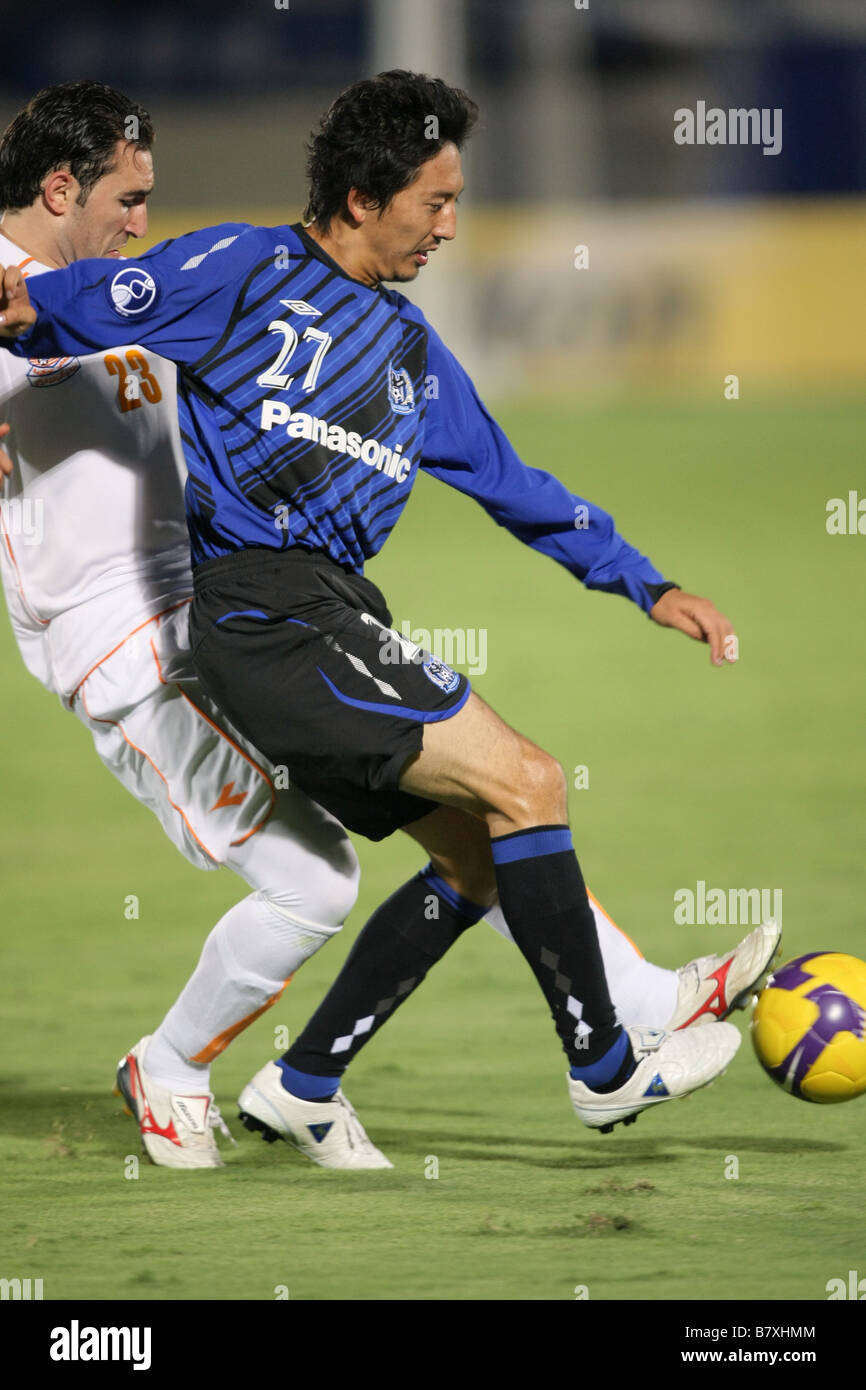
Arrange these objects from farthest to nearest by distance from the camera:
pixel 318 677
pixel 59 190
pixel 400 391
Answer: pixel 59 190 → pixel 400 391 → pixel 318 677

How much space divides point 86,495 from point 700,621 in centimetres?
134

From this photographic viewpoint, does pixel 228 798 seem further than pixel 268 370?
Yes

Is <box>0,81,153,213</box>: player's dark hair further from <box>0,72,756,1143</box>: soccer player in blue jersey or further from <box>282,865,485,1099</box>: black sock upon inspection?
<box>282,865,485,1099</box>: black sock

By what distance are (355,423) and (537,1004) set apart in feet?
6.59

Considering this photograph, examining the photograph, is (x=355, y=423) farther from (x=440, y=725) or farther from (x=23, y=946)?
(x=23, y=946)

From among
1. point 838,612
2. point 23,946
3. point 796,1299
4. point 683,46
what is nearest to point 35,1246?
point 796,1299

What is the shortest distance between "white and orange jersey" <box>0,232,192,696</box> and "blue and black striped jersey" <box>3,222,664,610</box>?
0.38 m

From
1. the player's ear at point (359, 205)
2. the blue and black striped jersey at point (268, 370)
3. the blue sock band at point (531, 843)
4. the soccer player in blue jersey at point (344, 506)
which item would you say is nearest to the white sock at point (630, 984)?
the soccer player in blue jersey at point (344, 506)

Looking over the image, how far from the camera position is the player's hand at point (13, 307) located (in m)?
3.29

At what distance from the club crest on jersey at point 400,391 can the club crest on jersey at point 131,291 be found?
0.53 m

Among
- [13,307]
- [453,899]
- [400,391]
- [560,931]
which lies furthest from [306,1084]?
[13,307]

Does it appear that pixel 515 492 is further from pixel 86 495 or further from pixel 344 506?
Answer: pixel 86 495

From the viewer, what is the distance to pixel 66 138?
3.93 meters

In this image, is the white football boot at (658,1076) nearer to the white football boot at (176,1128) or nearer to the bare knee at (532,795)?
the bare knee at (532,795)
